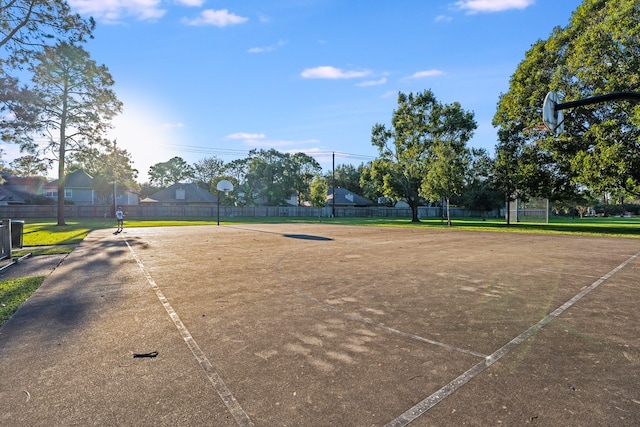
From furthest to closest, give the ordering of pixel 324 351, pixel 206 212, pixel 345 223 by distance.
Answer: pixel 206 212, pixel 345 223, pixel 324 351

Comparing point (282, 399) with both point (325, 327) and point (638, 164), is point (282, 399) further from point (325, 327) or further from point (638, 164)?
point (638, 164)

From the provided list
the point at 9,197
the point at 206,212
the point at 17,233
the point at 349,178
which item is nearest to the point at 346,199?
the point at 349,178

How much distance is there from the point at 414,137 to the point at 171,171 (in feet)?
227

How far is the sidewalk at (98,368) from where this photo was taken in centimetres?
251

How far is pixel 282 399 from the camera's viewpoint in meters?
2.70

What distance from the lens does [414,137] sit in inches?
1640

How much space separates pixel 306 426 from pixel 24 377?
2638 millimetres

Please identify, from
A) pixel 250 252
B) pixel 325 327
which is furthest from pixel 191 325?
pixel 250 252

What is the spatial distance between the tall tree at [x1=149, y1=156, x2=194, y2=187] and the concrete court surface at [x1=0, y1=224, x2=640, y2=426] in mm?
88158

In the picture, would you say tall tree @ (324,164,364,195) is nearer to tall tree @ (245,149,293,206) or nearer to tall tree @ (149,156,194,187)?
tall tree @ (245,149,293,206)

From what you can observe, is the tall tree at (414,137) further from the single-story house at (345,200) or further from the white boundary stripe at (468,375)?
the white boundary stripe at (468,375)

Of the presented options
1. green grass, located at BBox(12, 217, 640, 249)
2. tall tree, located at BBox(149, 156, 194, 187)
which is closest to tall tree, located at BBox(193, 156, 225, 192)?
tall tree, located at BBox(149, 156, 194, 187)

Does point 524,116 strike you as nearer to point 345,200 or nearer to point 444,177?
point 444,177

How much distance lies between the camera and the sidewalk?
251cm
